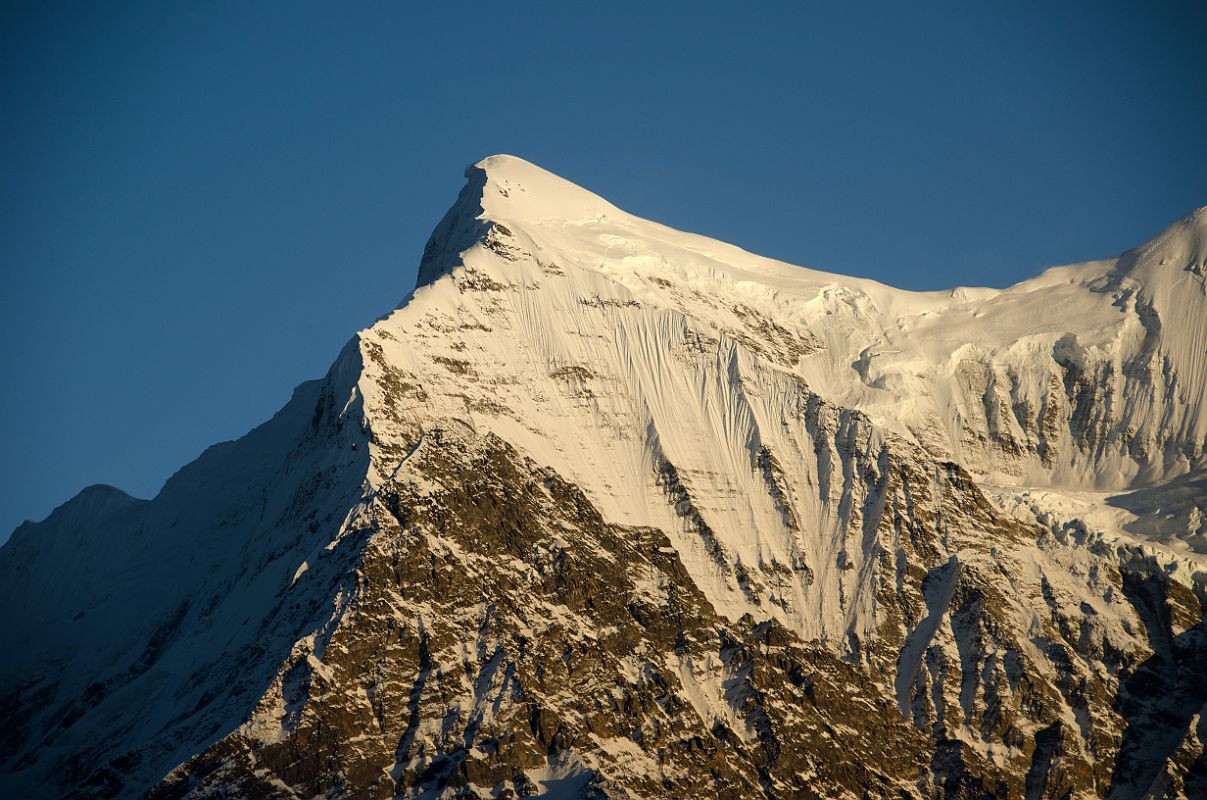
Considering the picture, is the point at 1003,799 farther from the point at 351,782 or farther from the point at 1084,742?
the point at 351,782

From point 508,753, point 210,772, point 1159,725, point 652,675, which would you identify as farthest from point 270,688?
point 1159,725

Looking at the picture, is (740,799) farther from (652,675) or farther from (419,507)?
(419,507)

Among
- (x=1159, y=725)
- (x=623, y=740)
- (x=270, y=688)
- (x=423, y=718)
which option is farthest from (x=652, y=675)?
(x=1159, y=725)

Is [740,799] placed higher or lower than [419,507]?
lower

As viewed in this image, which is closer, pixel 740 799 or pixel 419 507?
pixel 740 799

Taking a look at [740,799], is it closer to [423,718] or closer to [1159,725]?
[423,718]

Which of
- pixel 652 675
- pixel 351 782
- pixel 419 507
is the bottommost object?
pixel 351 782

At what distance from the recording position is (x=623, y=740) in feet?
616

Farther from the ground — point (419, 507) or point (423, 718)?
point (419, 507)

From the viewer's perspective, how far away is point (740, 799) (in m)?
186

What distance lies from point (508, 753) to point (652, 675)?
17.0 m

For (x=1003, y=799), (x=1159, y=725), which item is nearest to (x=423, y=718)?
(x=1003, y=799)

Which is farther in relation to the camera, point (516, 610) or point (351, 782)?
point (516, 610)

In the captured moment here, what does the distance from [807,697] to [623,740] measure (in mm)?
18585
